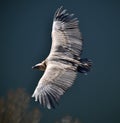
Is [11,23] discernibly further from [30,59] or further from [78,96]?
[78,96]

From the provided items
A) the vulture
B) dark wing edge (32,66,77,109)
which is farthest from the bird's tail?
dark wing edge (32,66,77,109)

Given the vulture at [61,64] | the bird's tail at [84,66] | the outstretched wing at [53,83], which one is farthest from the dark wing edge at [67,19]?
the outstretched wing at [53,83]

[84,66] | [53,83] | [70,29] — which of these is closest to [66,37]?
[70,29]

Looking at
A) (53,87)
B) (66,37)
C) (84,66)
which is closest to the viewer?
(53,87)

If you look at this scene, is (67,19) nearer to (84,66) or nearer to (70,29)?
(70,29)

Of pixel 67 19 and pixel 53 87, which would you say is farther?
pixel 67 19

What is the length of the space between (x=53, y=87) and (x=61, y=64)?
142 millimetres

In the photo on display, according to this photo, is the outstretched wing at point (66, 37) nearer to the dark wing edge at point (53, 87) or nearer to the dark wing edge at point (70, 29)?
the dark wing edge at point (70, 29)

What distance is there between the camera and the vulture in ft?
7.52

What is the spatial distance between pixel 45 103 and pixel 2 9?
3.98ft

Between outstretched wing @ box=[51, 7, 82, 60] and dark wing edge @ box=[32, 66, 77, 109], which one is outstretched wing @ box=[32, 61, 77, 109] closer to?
dark wing edge @ box=[32, 66, 77, 109]

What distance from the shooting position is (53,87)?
231 cm

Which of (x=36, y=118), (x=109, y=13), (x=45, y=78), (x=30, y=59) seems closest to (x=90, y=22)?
(x=109, y=13)

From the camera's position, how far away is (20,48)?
3.31 m
